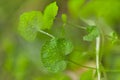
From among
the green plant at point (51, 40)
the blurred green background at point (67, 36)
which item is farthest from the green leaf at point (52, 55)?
the blurred green background at point (67, 36)

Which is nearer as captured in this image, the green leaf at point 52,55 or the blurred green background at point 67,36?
the green leaf at point 52,55

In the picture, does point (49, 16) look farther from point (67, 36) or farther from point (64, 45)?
point (67, 36)

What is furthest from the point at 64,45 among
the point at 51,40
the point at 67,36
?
the point at 67,36

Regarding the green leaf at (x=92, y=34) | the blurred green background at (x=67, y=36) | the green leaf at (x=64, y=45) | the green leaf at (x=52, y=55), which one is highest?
the blurred green background at (x=67, y=36)

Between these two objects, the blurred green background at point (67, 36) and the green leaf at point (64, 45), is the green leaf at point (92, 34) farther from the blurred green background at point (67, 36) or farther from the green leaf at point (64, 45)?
the blurred green background at point (67, 36)

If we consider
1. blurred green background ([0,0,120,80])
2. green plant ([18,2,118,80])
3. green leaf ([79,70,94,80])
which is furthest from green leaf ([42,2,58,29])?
blurred green background ([0,0,120,80])

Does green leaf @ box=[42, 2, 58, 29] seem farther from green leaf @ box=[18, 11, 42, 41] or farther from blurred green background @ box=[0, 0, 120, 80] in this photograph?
blurred green background @ box=[0, 0, 120, 80]
